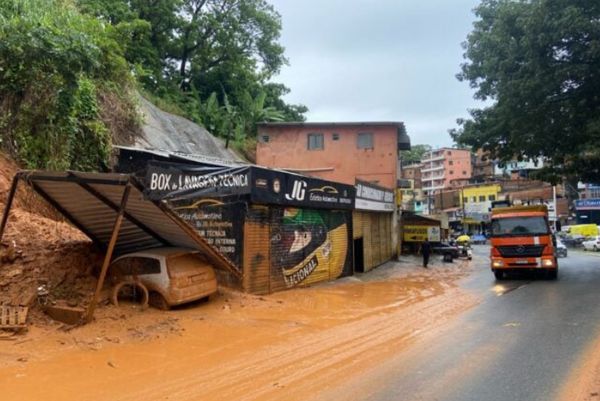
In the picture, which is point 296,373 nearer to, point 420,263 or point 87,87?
point 87,87

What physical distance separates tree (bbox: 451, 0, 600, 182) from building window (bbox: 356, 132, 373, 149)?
965 centimetres

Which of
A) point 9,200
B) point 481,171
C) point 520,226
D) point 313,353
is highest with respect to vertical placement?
point 481,171

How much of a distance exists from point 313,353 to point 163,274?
3.75 metres

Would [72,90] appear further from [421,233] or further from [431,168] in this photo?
[431,168]

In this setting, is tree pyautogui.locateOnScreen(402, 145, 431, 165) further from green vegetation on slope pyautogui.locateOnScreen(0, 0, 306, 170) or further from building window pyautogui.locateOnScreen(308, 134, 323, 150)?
green vegetation on slope pyautogui.locateOnScreen(0, 0, 306, 170)

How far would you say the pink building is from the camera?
137000 millimetres

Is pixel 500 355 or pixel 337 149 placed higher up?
pixel 337 149

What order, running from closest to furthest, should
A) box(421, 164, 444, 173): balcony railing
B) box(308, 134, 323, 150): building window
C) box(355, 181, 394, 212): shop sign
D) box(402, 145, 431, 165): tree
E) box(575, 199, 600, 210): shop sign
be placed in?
box(355, 181, 394, 212): shop sign, box(308, 134, 323, 150): building window, box(575, 199, 600, 210): shop sign, box(421, 164, 444, 173): balcony railing, box(402, 145, 431, 165): tree

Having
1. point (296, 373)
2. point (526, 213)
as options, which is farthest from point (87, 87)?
point (526, 213)

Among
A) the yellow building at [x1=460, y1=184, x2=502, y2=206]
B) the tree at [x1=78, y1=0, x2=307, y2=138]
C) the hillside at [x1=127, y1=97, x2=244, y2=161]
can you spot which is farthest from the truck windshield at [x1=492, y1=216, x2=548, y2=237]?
the yellow building at [x1=460, y1=184, x2=502, y2=206]

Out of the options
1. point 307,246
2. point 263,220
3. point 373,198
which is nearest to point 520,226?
point 373,198

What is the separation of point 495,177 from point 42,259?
95891mm

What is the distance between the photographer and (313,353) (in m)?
7.68

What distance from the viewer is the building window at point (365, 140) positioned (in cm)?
3353
